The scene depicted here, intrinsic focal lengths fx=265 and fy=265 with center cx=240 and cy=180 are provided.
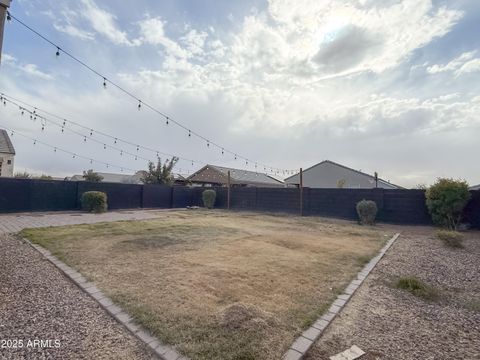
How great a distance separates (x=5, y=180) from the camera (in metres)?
10.6

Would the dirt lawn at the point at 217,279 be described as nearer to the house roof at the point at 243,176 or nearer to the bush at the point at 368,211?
the bush at the point at 368,211

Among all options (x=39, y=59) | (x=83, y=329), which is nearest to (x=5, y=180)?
(x=39, y=59)

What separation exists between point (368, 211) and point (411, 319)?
840cm

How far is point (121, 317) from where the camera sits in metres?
2.41

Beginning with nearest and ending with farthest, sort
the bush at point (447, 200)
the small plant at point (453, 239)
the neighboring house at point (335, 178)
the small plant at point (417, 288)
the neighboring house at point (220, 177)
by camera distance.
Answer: the small plant at point (417, 288), the small plant at point (453, 239), the bush at point (447, 200), the neighboring house at point (335, 178), the neighboring house at point (220, 177)

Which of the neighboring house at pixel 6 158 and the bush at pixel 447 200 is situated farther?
the neighboring house at pixel 6 158

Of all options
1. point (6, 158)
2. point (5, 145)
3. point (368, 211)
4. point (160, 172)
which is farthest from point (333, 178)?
point (5, 145)

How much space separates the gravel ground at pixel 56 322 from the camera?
1926 millimetres

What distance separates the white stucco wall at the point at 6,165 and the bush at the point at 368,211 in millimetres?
21686

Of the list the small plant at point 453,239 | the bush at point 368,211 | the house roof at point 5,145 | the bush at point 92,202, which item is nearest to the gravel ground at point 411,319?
the small plant at point 453,239

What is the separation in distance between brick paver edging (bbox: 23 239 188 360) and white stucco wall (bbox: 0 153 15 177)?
18.9 m

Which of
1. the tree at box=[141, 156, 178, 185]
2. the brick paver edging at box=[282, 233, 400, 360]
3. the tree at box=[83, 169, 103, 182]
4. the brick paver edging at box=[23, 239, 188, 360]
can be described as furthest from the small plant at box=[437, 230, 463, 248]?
the tree at box=[83, 169, 103, 182]

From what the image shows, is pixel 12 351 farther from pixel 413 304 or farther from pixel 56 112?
pixel 56 112

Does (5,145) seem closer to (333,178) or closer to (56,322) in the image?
(56,322)
